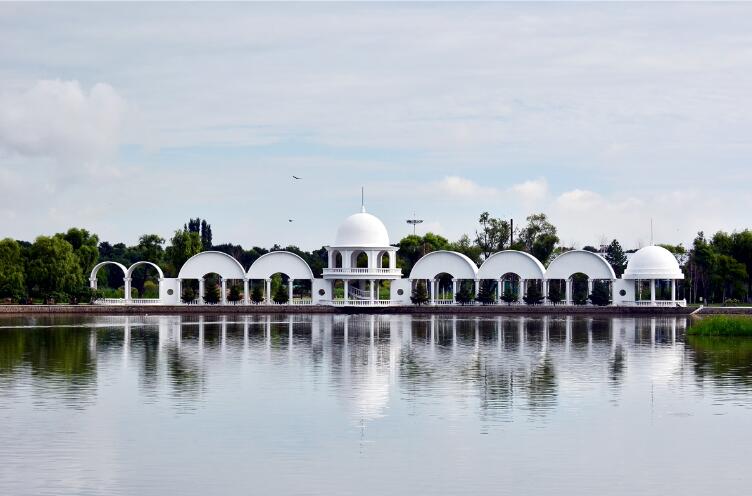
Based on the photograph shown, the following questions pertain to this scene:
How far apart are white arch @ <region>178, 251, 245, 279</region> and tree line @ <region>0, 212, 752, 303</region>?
120 cm

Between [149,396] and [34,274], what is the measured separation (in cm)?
4817

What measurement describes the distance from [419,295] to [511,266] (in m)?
6.31

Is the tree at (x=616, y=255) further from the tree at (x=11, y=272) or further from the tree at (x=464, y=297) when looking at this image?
the tree at (x=11, y=272)

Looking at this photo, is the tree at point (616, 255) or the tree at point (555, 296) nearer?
the tree at point (555, 296)

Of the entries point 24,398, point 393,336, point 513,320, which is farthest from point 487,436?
point 513,320

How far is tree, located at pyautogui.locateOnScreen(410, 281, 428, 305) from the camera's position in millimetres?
73325

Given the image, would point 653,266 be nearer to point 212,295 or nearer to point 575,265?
point 575,265

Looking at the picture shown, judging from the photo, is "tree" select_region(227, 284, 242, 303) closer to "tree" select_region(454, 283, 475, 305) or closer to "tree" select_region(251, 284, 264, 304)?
"tree" select_region(251, 284, 264, 304)

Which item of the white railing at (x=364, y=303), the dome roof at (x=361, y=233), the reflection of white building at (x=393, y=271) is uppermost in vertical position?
the dome roof at (x=361, y=233)

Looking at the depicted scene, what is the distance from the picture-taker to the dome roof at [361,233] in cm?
7594

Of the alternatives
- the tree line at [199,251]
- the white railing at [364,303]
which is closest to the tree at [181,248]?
the tree line at [199,251]

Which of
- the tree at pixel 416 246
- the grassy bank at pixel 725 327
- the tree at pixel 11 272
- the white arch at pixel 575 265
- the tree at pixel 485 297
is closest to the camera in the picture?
the grassy bank at pixel 725 327

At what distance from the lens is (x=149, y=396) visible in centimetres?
2630

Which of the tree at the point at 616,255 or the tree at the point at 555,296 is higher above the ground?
the tree at the point at 616,255
